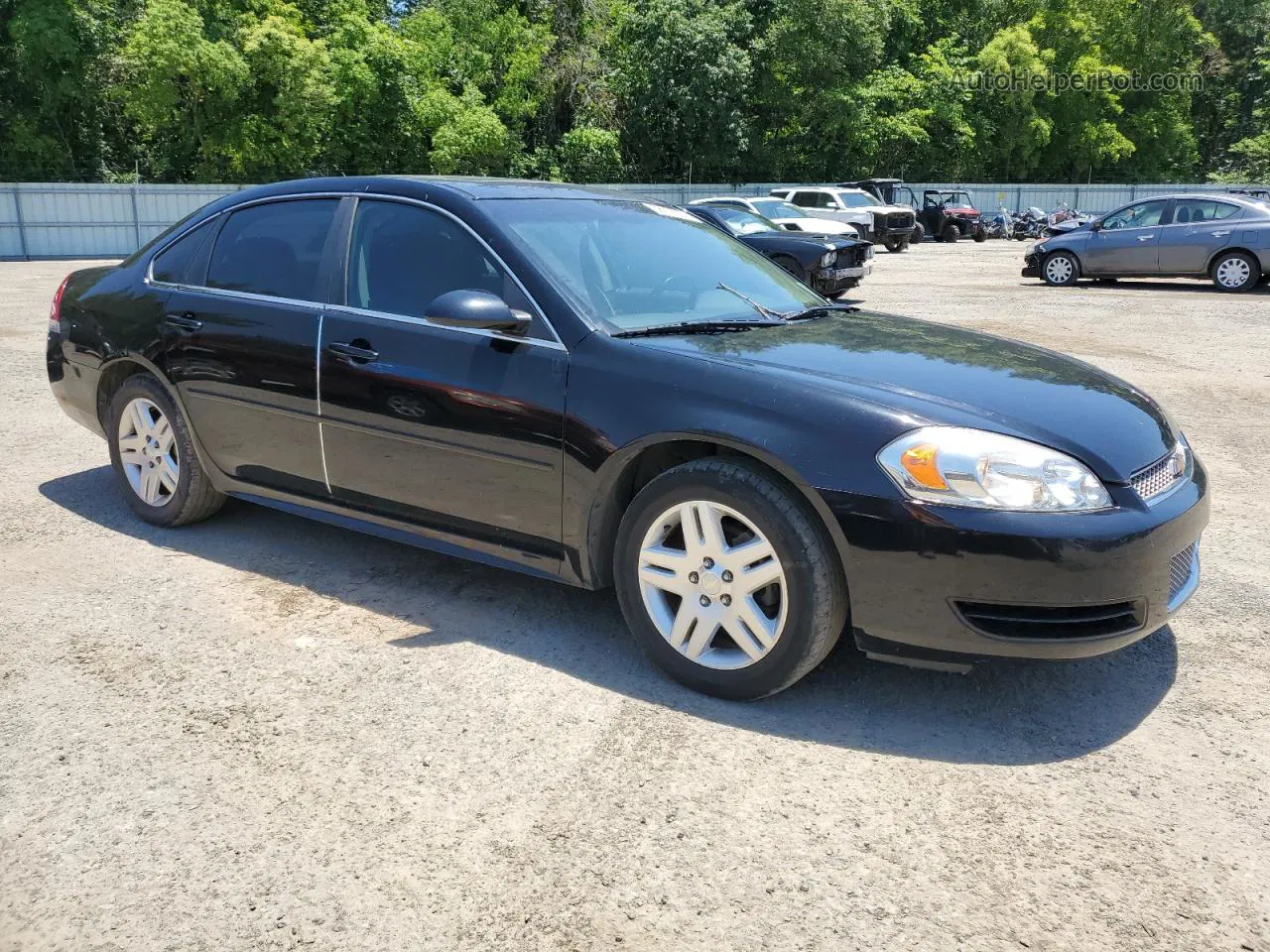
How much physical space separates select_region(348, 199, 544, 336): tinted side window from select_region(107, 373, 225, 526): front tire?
1.21m

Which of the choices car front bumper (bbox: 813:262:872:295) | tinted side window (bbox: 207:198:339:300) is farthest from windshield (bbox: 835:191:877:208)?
tinted side window (bbox: 207:198:339:300)

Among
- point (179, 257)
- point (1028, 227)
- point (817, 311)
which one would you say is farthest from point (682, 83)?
point (817, 311)

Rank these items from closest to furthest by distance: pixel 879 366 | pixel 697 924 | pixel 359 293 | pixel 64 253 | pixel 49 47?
pixel 697 924 < pixel 879 366 < pixel 359 293 < pixel 64 253 < pixel 49 47

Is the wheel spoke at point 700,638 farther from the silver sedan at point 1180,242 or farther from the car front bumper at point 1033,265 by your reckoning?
the car front bumper at point 1033,265

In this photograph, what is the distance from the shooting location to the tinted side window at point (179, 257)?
487 cm

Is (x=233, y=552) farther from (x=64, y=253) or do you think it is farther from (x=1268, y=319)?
(x=64, y=253)

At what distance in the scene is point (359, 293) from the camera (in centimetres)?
419

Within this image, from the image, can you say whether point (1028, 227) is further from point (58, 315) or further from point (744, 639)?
point (744, 639)

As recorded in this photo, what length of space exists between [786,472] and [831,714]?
0.75m

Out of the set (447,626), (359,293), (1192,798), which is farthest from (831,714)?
(359,293)

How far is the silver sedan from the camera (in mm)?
16891

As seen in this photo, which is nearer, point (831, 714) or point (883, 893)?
point (883, 893)

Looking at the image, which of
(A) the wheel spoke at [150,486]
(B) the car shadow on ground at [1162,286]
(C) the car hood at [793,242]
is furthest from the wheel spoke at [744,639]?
(B) the car shadow on ground at [1162,286]

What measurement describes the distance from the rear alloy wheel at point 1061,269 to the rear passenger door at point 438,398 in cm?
1685
